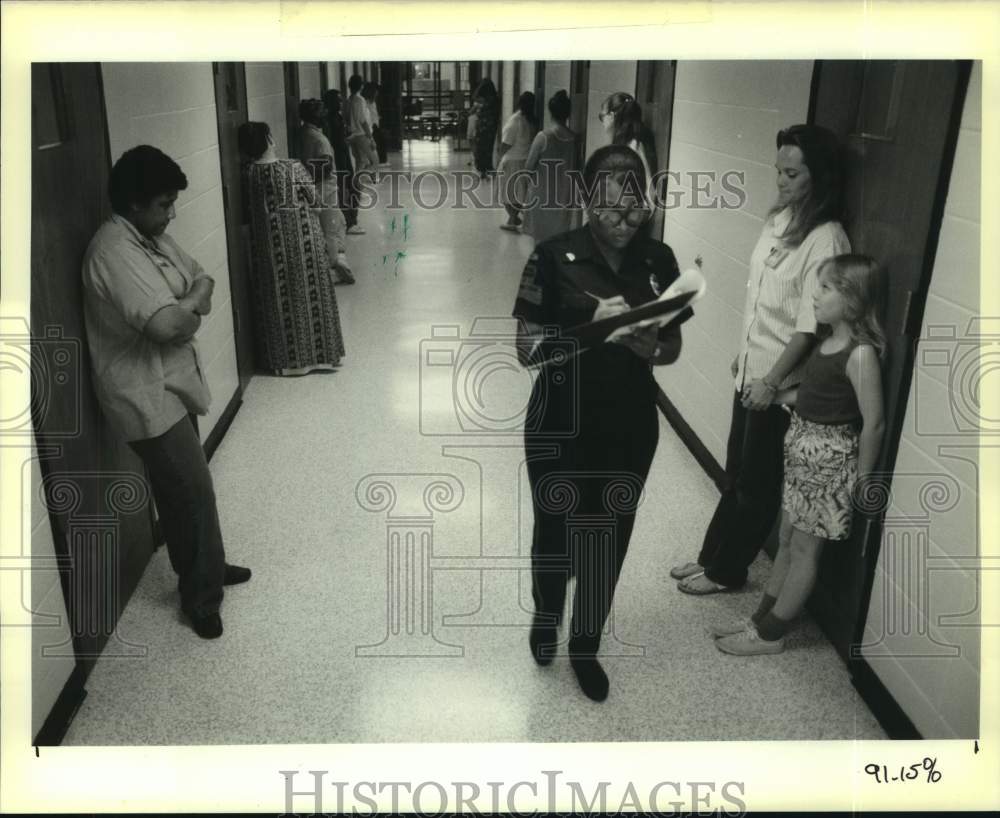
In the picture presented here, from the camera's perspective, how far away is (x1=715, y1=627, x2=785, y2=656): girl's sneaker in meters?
1.86

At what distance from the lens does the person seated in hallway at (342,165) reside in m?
1.74

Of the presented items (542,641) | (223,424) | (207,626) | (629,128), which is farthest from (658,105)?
(207,626)

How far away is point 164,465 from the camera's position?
1849 millimetres

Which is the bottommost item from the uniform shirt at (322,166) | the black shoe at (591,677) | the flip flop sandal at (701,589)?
the black shoe at (591,677)

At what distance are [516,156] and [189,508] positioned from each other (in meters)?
1.10

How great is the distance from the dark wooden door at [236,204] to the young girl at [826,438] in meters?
1.27

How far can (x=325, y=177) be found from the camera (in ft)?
5.77

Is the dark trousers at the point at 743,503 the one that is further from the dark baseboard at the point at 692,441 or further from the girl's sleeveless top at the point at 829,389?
the girl's sleeveless top at the point at 829,389

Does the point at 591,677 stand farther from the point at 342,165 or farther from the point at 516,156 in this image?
the point at 342,165

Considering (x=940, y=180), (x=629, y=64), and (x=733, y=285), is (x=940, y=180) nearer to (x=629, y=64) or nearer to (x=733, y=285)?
(x=733, y=285)

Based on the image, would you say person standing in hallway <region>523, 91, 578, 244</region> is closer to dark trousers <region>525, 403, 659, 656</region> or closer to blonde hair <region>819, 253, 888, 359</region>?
dark trousers <region>525, 403, 659, 656</region>

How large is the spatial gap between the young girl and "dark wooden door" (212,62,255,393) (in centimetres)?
127

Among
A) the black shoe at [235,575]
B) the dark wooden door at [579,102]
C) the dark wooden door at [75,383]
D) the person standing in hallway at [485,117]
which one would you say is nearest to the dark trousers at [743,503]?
the dark wooden door at [579,102]

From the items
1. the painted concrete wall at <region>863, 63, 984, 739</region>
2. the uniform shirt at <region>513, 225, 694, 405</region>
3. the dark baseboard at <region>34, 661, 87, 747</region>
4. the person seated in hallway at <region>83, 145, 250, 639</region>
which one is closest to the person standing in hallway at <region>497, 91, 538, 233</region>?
the uniform shirt at <region>513, 225, 694, 405</region>
